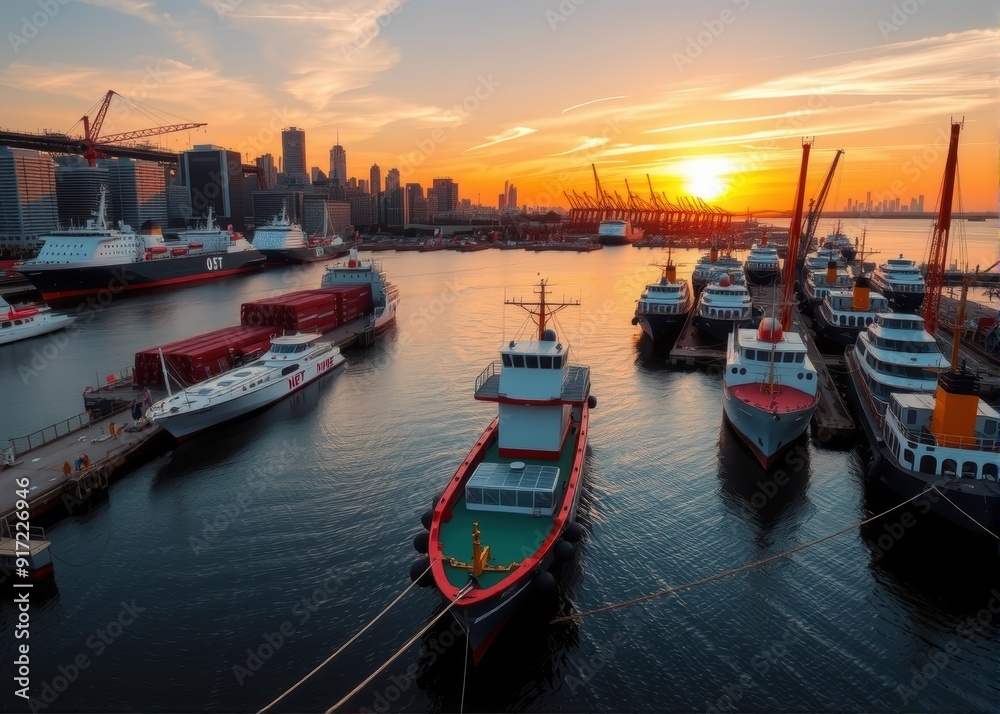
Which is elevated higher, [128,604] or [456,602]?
[456,602]

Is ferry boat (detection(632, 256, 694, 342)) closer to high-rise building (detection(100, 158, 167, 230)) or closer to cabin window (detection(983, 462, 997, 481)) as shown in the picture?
cabin window (detection(983, 462, 997, 481))

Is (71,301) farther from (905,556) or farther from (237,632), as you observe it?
(905,556)

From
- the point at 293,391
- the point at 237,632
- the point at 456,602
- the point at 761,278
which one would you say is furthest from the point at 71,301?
the point at 761,278

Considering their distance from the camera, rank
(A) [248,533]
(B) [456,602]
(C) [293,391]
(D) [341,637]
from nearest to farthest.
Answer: (B) [456,602] → (D) [341,637] → (A) [248,533] → (C) [293,391]

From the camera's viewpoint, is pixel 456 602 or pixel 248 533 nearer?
pixel 456 602

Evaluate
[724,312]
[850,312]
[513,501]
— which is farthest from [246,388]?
[850,312]

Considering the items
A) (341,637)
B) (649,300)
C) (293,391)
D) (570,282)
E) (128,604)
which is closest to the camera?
(341,637)

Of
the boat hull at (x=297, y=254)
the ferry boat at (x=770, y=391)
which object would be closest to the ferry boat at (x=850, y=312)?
the ferry boat at (x=770, y=391)
